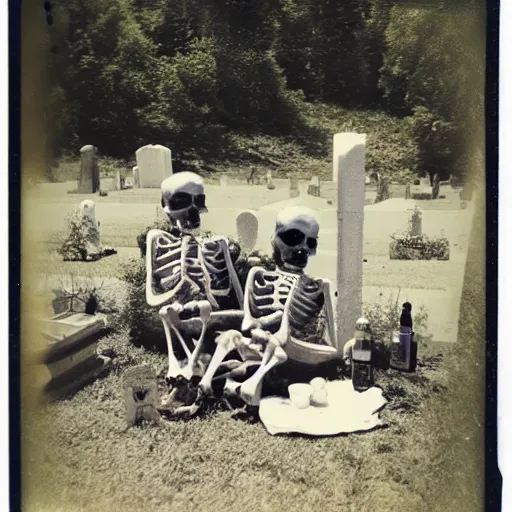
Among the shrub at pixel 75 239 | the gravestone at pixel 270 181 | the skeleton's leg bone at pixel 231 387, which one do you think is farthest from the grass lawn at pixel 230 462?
the gravestone at pixel 270 181

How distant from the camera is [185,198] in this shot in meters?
2.95

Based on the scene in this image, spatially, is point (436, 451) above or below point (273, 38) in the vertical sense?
below

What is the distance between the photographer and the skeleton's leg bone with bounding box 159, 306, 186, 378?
9.55 ft

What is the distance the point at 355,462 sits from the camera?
286cm

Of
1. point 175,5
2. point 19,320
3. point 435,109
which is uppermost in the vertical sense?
point 175,5

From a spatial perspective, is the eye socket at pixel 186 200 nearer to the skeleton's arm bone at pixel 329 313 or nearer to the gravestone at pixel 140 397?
the skeleton's arm bone at pixel 329 313

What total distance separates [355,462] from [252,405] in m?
0.62

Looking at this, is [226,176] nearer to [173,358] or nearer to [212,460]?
[173,358]

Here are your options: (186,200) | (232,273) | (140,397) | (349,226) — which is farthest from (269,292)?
(140,397)

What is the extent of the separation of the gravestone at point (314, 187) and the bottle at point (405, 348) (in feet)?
2.64

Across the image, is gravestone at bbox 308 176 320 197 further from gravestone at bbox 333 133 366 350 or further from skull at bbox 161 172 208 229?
skull at bbox 161 172 208 229

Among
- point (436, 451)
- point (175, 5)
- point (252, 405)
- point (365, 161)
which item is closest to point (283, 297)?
point (252, 405)

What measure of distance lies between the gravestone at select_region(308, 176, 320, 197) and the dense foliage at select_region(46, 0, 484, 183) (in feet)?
0.81

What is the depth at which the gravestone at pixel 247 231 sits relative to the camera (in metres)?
2.95
